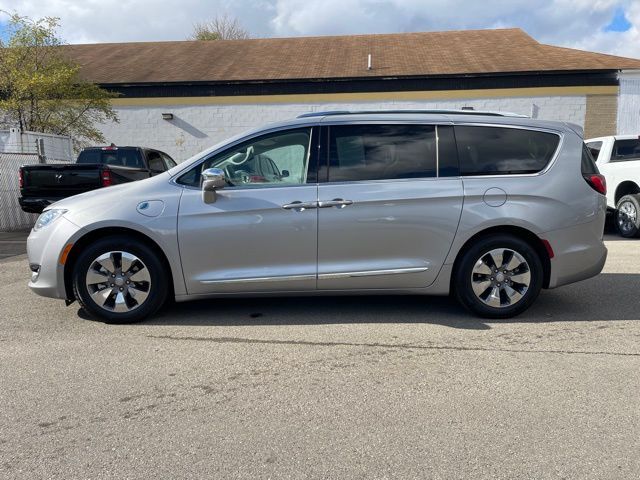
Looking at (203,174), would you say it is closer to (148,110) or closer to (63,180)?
(63,180)

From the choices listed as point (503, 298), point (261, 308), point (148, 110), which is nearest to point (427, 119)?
A: point (503, 298)

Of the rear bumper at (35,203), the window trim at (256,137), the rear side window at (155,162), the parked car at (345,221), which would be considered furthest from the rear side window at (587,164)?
the rear side window at (155,162)

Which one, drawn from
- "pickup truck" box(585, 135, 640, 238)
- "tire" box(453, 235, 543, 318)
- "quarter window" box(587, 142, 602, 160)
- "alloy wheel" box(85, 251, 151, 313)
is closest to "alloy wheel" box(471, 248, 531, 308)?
"tire" box(453, 235, 543, 318)

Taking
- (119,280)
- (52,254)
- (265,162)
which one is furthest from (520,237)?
(52,254)

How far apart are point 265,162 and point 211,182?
1.89 ft

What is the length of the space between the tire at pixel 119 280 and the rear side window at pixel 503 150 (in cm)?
297

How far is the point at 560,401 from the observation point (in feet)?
10.5

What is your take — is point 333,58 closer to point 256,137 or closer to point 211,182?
point 256,137

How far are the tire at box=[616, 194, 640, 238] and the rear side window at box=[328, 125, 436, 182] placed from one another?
21.5ft

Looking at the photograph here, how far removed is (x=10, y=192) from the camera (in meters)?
11.4

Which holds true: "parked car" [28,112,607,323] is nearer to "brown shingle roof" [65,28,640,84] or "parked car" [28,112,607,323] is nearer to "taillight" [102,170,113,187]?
"taillight" [102,170,113,187]

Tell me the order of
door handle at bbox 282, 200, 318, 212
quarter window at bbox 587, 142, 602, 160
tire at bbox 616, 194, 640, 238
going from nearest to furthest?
1. door handle at bbox 282, 200, 318, 212
2. tire at bbox 616, 194, 640, 238
3. quarter window at bbox 587, 142, 602, 160

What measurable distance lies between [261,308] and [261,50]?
20.1m

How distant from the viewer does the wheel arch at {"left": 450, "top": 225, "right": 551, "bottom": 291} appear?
4.71 m
